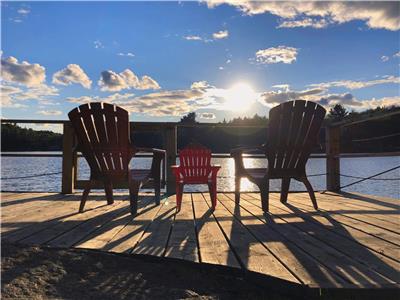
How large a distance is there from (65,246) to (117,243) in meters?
0.28

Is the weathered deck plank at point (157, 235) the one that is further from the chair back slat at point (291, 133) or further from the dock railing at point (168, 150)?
the dock railing at point (168, 150)

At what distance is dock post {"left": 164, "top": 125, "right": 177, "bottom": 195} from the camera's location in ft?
15.7

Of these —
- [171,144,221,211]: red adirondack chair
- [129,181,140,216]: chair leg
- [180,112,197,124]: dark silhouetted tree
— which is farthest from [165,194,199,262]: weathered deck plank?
[180,112,197,124]: dark silhouetted tree

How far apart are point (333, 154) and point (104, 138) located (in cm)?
324

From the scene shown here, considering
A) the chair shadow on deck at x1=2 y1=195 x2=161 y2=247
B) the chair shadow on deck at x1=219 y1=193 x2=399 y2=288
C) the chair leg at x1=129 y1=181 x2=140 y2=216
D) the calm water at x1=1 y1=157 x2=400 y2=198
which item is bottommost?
the calm water at x1=1 y1=157 x2=400 y2=198

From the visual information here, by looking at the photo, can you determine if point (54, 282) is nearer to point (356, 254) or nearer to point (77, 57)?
point (356, 254)

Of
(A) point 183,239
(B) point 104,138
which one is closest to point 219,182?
(B) point 104,138

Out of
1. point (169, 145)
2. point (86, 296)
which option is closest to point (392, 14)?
point (169, 145)

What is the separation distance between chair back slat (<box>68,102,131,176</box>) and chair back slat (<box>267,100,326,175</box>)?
1377 mm

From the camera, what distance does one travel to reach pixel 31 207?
3.51 m

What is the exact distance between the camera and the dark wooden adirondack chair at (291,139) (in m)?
3.39

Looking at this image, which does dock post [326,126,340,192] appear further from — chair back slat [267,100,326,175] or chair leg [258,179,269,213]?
chair leg [258,179,269,213]

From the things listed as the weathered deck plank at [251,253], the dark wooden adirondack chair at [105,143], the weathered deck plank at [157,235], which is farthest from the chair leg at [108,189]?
the weathered deck plank at [251,253]

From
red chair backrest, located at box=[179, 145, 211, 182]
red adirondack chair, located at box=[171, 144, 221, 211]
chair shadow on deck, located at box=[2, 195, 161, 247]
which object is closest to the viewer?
chair shadow on deck, located at box=[2, 195, 161, 247]
